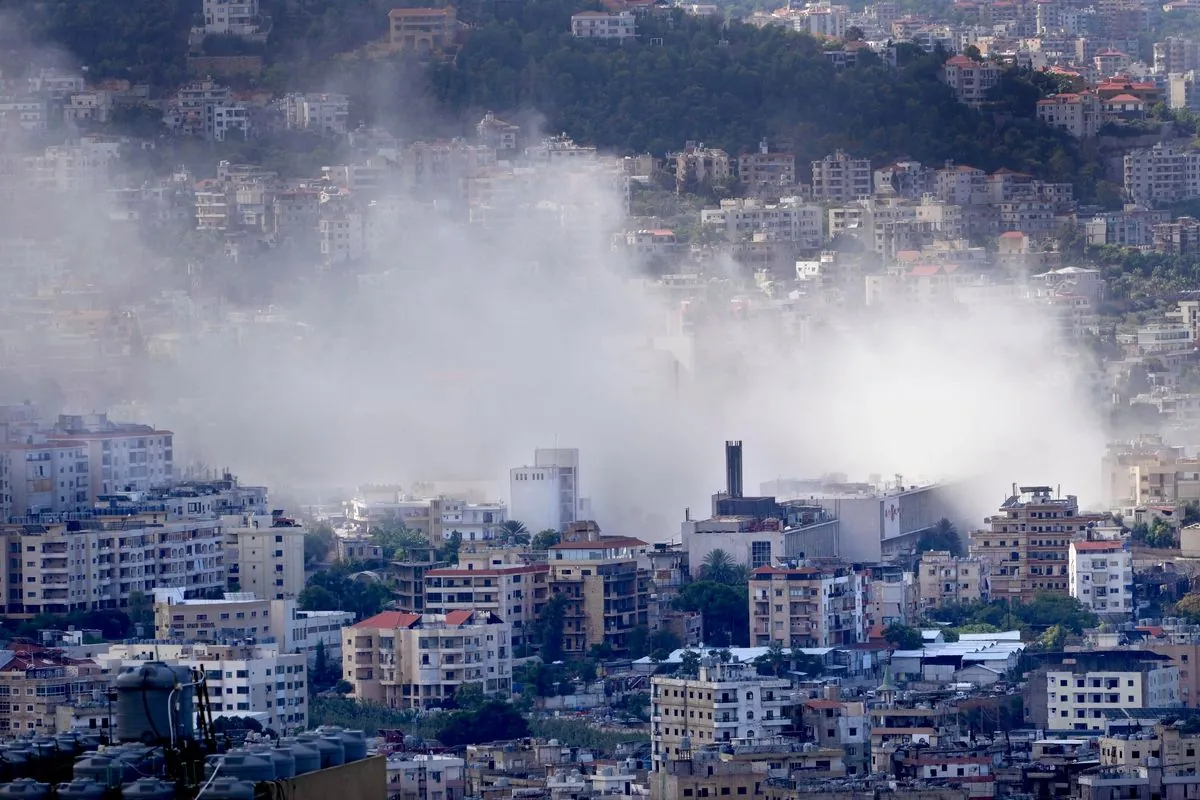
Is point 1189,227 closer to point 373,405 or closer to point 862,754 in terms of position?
point 373,405

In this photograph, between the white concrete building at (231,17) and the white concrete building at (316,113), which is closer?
the white concrete building at (316,113)

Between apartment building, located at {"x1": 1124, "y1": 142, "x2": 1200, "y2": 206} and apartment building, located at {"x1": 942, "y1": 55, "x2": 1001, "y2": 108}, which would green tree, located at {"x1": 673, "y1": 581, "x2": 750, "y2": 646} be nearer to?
apartment building, located at {"x1": 1124, "y1": 142, "x2": 1200, "y2": 206}

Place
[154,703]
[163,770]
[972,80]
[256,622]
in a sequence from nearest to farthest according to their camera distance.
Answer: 1. [163,770]
2. [154,703]
3. [256,622]
4. [972,80]

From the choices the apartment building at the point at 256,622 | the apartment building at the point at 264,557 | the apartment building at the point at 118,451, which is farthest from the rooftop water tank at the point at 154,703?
the apartment building at the point at 118,451

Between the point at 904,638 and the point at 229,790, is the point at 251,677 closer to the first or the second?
the point at 904,638

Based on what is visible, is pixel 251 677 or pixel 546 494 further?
pixel 546 494

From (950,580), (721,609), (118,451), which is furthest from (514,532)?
(118,451)

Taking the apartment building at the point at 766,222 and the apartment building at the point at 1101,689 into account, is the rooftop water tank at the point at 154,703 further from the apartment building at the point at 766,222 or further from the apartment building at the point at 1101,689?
the apartment building at the point at 766,222
